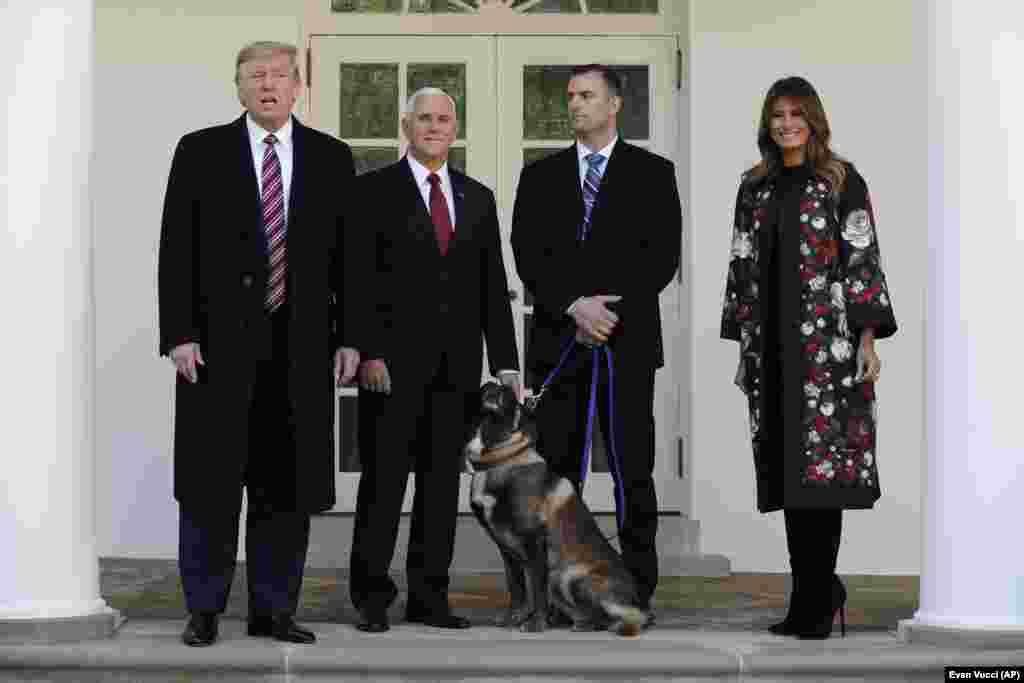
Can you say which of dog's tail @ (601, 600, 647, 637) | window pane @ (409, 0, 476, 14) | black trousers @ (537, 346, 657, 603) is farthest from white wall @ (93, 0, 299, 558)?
dog's tail @ (601, 600, 647, 637)

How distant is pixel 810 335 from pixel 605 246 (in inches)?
29.9

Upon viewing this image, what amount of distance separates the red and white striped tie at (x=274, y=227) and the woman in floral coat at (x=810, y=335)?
1421mm

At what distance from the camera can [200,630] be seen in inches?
216

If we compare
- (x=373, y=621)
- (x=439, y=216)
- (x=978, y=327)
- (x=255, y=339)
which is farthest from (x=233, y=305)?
(x=978, y=327)

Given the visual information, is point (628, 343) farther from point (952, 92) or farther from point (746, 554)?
point (746, 554)

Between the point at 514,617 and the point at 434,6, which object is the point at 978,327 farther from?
the point at 434,6

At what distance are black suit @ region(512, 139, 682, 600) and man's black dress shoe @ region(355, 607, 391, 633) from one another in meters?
0.73

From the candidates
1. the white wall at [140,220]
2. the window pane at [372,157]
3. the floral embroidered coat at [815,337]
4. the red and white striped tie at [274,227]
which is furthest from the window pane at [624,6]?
the red and white striped tie at [274,227]

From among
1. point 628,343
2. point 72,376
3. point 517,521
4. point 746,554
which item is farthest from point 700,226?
point 72,376

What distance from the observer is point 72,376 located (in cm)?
557

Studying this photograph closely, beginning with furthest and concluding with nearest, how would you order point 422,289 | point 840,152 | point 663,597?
point 840,152 → point 663,597 → point 422,289

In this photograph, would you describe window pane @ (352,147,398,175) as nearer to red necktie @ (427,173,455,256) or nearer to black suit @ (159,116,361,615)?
red necktie @ (427,173,455,256)

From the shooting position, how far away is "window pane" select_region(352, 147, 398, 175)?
8.05m

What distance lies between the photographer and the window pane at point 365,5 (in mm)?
8070
